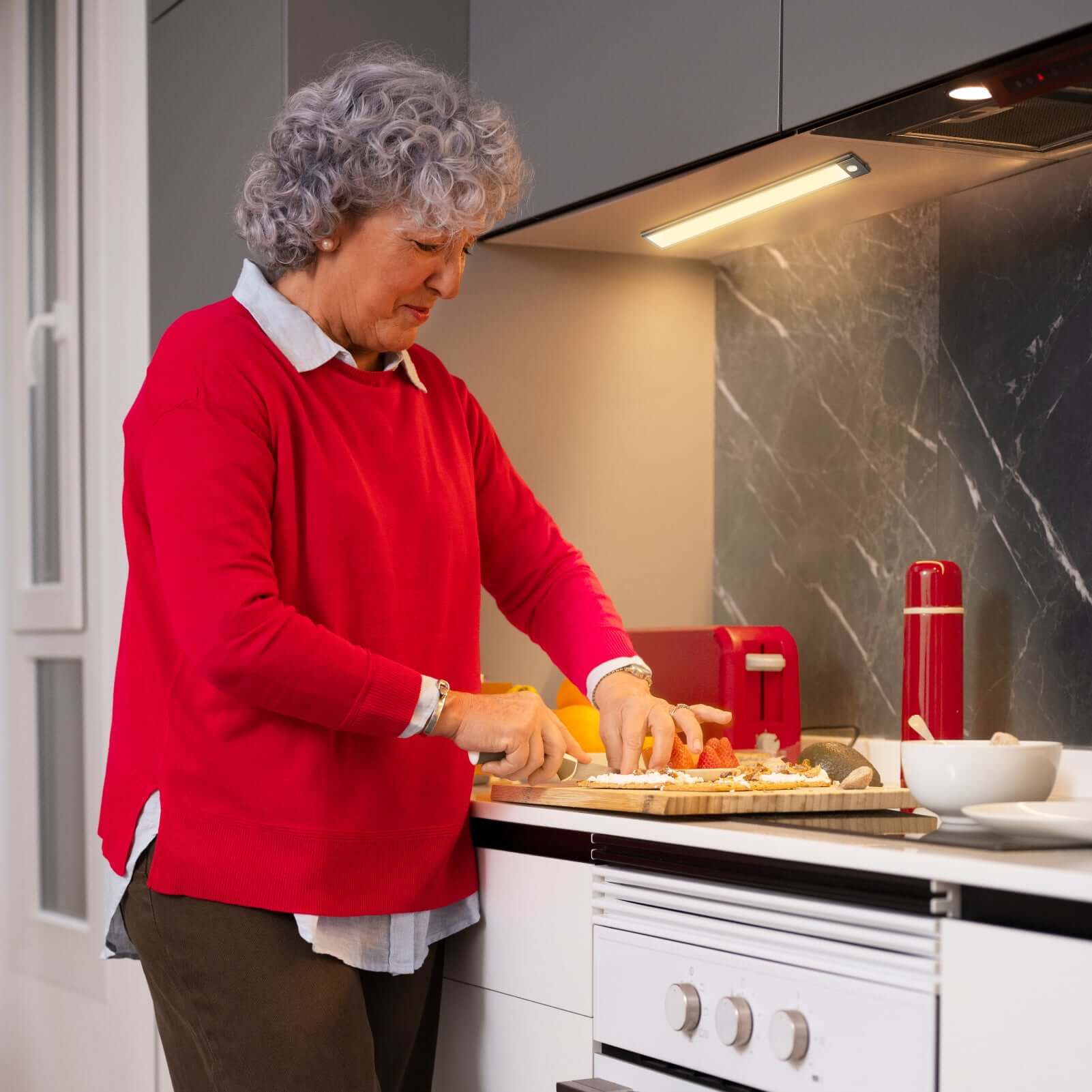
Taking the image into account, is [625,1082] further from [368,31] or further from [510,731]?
[368,31]

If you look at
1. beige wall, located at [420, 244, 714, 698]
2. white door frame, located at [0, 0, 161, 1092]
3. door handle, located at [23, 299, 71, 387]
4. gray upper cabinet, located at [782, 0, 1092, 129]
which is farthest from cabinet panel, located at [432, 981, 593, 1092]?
door handle, located at [23, 299, 71, 387]

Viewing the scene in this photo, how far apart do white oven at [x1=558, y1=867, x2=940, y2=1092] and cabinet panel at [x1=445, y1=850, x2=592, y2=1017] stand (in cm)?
3

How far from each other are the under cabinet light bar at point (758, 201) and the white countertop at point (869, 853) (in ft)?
2.65

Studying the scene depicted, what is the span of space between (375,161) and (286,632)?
445 millimetres

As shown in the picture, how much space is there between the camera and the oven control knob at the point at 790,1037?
1.10 metres

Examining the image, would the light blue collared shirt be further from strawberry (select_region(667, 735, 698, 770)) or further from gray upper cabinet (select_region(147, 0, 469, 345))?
gray upper cabinet (select_region(147, 0, 469, 345))

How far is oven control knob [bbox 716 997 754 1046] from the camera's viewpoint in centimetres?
115

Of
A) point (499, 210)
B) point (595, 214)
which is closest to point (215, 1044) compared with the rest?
point (499, 210)

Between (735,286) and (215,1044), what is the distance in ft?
4.52

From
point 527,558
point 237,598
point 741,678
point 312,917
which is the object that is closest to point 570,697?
point 741,678

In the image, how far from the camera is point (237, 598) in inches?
47.4

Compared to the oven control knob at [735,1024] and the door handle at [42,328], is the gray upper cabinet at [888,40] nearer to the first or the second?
the oven control knob at [735,1024]

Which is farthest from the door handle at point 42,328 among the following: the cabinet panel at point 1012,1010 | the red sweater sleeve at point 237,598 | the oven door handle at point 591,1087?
the cabinet panel at point 1012,1010

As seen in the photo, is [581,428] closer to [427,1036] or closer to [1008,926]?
[427,1036]
